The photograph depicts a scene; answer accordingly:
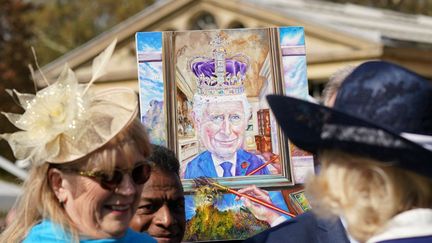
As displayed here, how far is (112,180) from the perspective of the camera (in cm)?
304

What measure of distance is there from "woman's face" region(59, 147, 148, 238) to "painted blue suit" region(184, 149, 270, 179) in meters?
0.83

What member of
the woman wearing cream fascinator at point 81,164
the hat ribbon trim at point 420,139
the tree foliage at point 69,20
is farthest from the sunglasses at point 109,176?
the tree foliage at point 69,20

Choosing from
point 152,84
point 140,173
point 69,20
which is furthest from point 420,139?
point 69,20

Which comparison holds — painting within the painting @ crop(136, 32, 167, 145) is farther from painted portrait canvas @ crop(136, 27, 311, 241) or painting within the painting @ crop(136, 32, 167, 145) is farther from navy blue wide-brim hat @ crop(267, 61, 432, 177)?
navy blue wide-brim hat @ crop(267, 61, 432, 177)

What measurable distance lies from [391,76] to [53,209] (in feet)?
3.80

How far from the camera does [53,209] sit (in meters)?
3.11

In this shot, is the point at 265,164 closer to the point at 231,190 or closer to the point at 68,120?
the point at 231,190

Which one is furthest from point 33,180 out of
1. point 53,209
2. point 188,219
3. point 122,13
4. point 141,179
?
point 122,13

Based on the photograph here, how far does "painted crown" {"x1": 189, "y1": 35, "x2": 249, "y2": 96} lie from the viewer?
3979 mm

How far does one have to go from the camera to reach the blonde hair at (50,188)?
305cm

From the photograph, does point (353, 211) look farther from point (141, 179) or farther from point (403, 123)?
point (141, 179)

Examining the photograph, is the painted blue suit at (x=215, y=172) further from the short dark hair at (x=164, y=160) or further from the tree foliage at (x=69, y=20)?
the tree foliage at (x=69, y=20)

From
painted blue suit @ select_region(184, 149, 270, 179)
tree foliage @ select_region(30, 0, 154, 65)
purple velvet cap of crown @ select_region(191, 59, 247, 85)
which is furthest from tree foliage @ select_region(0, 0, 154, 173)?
painted blue suit @ select_region(184, 149, 270, 179)

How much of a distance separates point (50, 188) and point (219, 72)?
1091 millimetres
